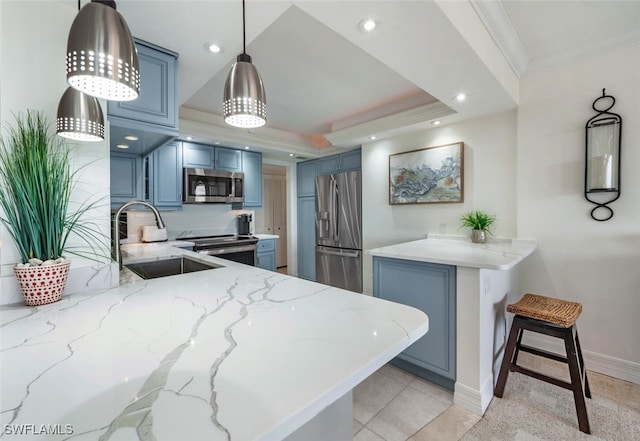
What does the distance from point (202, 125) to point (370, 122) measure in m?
2.01

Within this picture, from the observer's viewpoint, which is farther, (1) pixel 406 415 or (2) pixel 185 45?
(1) pixel 406 415

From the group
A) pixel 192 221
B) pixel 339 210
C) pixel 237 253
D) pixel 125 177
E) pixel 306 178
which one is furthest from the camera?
pixel 306 178

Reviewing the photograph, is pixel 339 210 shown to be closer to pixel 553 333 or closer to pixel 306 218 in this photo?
pixel 306 218

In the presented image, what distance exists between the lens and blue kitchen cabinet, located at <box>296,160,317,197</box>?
474cm

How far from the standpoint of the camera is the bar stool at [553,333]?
162 centimetres

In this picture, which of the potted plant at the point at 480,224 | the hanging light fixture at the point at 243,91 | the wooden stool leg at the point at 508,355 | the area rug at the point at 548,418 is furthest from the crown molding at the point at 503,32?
the area rug at the point at 548,418

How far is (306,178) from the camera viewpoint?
16.0 feet

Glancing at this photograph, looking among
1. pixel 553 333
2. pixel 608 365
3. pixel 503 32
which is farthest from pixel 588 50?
pixel 608 365

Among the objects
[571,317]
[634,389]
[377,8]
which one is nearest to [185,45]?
[377,8]

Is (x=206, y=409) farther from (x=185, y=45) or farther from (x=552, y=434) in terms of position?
(x=552, y=434)

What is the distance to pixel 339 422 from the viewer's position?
0.98 m

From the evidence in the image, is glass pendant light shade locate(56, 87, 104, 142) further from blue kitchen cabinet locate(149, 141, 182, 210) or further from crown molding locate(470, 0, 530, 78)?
blue kitchen cabinet locate(149, 141, 182, 210)

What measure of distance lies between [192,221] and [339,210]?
213cm

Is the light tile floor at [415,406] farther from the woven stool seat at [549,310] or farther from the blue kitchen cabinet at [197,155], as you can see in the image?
the blue kitchen cabinet at [197,155]
